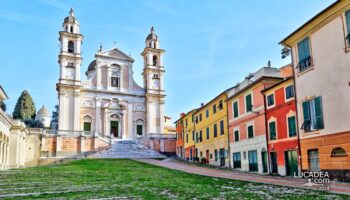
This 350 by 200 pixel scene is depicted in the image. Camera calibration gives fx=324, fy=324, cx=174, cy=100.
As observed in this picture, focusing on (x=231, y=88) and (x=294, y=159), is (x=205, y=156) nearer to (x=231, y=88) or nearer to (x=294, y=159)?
(x=231, y=88)

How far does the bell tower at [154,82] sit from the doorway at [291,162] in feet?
121

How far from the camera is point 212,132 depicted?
122 feet

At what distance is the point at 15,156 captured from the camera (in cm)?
3578

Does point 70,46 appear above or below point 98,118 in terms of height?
above

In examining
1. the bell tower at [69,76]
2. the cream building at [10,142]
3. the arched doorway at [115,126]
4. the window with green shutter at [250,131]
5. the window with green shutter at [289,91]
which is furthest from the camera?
the arched doorway at [115,126]

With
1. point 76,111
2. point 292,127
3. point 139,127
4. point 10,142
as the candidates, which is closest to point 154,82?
point 139,127

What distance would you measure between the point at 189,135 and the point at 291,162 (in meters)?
24.6

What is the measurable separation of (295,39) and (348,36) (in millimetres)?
4615

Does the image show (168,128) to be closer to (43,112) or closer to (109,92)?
(109,92)

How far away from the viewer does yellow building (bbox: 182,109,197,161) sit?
146ft

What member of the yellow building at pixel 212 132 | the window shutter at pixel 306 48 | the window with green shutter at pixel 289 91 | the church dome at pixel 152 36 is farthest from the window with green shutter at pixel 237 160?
the church dome at pixel 152 36

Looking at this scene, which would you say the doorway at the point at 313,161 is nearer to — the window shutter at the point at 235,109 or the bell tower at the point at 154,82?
the window shutter at the point at 235,109

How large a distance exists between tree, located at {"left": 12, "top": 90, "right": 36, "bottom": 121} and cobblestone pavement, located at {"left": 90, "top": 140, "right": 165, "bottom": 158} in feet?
86.1

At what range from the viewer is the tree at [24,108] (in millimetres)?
65625
